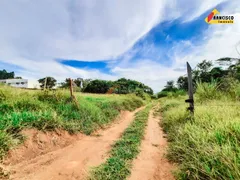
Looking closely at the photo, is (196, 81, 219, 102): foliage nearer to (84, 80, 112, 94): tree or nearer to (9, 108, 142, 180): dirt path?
(9, 108, 142, 180): dirt path

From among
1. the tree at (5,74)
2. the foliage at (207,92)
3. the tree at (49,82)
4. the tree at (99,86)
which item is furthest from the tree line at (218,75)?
the tree at (5,74)

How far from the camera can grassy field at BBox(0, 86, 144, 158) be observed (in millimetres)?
3311

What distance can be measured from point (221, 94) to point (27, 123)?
26.3 feet

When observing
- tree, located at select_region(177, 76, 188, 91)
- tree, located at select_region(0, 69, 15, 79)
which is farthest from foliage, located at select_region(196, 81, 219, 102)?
tree, located at select_region(0, 69, 15, 79)

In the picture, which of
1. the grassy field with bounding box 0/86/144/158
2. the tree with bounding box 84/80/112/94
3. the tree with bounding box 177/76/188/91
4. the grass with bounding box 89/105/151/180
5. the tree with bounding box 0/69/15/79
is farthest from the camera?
the tree with bounding box 0/69/15/79

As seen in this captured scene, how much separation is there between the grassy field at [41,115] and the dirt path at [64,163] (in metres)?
0.58

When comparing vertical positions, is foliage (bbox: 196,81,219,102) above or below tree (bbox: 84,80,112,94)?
below

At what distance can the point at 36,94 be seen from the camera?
6.11 meters

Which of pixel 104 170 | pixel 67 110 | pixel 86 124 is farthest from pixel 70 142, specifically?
pixel 104 170

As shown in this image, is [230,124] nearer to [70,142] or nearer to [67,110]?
[70,142]

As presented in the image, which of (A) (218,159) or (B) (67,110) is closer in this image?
(A) (218,159)

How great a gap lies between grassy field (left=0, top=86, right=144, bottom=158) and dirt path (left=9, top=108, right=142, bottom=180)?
58 centimetres

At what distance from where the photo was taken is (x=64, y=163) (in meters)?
3.03

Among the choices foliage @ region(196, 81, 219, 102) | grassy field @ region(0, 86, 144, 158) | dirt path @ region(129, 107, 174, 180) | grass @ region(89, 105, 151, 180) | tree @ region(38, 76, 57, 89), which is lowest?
dirt path @ region(129, 107, 174, 180)
